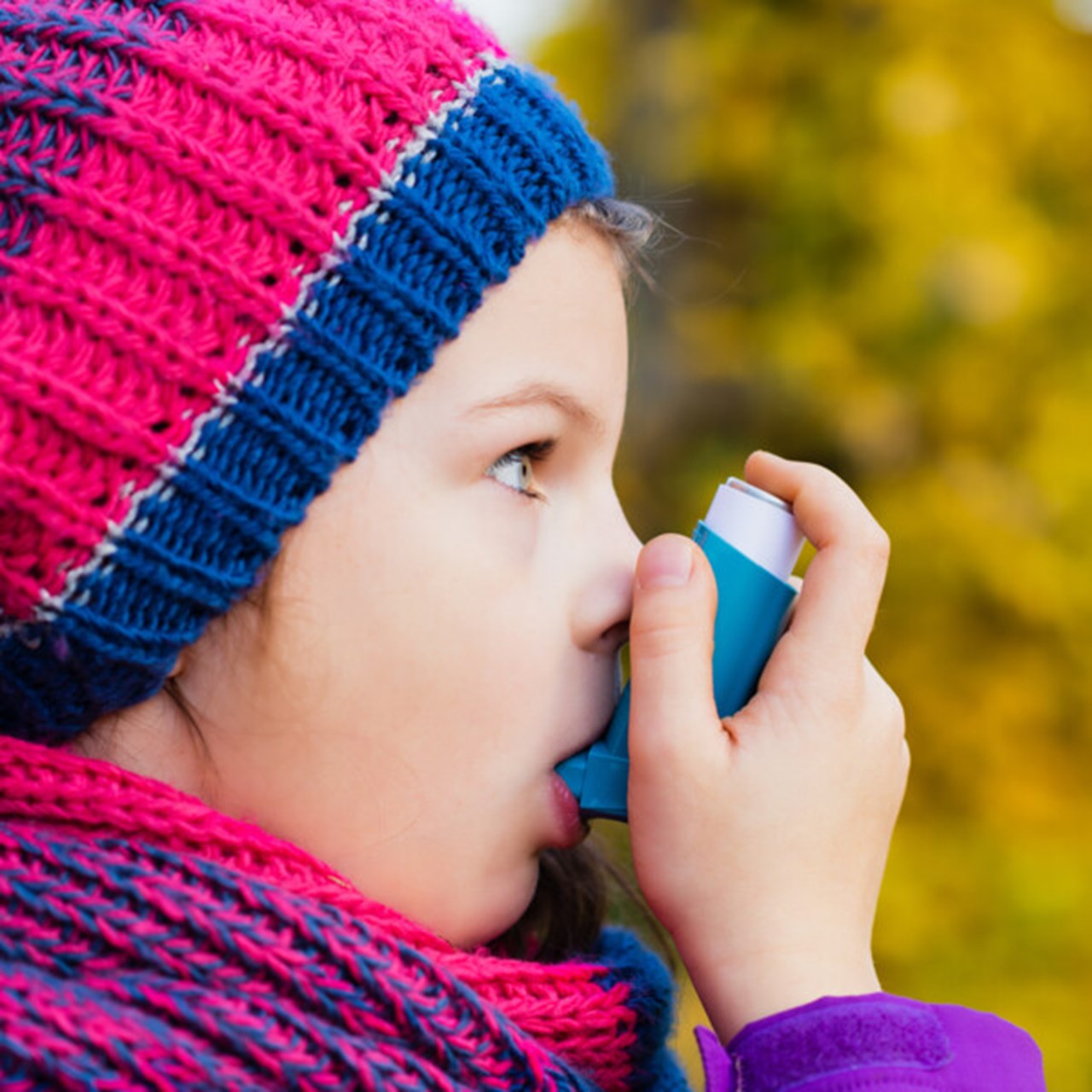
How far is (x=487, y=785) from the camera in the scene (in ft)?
4.50

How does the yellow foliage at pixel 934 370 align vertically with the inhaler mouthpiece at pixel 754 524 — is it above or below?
above

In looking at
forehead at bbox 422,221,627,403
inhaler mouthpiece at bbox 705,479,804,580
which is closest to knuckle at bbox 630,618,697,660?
inhaler mouthpiece at bbox 705,479,804,580

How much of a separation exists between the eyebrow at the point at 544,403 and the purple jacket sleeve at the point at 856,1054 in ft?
2.00

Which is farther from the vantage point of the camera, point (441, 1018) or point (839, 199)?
point (839, 199)

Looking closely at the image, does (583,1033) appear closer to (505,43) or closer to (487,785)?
(487,785)

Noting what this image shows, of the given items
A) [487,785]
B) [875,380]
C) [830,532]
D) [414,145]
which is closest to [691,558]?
[830,532]

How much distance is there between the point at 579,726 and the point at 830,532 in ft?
1.17

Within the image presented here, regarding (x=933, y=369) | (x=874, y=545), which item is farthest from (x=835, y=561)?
(x=933, y=369)

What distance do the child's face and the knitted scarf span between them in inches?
2.8

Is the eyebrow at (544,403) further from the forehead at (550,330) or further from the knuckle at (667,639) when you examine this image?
the knuckle at (667,639)

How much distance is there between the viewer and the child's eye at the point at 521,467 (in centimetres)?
141

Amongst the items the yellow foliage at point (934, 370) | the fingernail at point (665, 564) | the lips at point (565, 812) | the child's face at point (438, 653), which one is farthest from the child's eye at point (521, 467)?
the yellow foliage at point (934, 370)

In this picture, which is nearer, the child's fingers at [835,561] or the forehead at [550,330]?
the forehead at [550,330]

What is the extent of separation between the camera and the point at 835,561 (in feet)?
5.00
